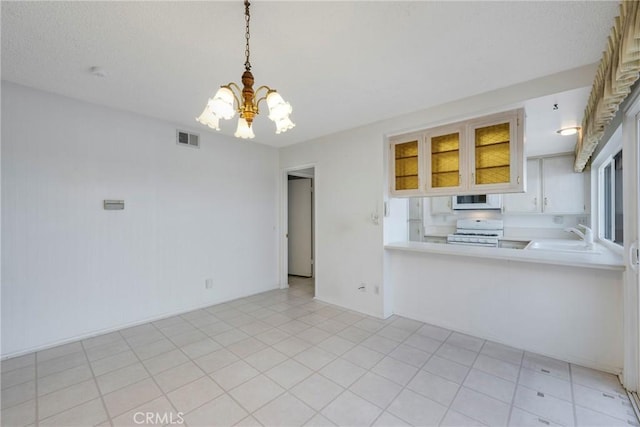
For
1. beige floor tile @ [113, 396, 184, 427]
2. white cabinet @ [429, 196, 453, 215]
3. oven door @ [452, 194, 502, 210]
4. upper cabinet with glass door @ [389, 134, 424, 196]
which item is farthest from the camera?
white cabinet @ [429, 196, 453, 215]

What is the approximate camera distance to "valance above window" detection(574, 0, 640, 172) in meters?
1.27

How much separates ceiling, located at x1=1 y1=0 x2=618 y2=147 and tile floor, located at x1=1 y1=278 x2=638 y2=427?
2.50m

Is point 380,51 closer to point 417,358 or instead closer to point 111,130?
point 417,358

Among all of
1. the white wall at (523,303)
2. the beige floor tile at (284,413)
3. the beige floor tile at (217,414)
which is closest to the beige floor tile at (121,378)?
the beige floor tile at (217,414)

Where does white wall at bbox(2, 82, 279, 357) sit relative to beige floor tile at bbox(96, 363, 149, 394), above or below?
above

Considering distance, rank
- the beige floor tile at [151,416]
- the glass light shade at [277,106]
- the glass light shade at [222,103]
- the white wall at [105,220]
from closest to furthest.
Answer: the glass light shade at [222,103] < the glass light shade at [277,106] < the beige floor tile at [151,416] < the white wall at [105,220]

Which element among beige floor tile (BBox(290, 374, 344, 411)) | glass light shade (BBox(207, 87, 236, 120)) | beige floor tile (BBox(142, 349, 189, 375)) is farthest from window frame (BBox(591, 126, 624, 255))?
beige floor tile (BBox(142, 349, 189, 375))

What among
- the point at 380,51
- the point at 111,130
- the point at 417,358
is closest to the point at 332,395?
the point at 417,358

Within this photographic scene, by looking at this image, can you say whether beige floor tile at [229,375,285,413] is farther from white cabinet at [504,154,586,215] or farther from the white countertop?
white cabinet at [504,154,586,215]

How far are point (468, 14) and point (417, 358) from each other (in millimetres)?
2693

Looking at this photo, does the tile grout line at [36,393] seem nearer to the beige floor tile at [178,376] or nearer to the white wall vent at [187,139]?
the beige floor tile at [178,376]

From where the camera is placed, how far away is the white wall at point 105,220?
2.55 meters

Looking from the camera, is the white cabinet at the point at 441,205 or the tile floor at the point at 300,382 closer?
the tile floor at the point at 300,382

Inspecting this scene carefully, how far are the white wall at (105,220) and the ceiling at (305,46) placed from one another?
1.51 feet
